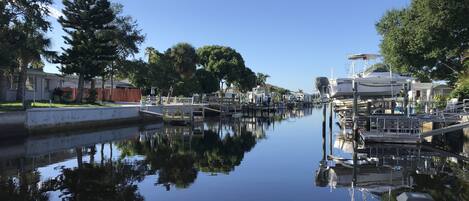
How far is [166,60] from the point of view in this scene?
64.4 m

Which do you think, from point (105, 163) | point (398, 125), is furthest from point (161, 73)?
point (105, 163)

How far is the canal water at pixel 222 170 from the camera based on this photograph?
1459cm

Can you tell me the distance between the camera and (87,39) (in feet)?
152

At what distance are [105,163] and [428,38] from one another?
2654 centimetres

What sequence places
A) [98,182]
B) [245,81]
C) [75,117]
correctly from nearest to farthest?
[98,182], [75,117], [245,81]

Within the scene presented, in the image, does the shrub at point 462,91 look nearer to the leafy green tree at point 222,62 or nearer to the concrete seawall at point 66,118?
the concrete seawall at point 66,118

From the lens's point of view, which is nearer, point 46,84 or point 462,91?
point 462,91

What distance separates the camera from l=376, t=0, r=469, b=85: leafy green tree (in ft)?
113

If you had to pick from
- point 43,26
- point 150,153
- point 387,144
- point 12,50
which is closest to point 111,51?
point 43,26

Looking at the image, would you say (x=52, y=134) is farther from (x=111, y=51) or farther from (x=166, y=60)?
(x=166, y=60)

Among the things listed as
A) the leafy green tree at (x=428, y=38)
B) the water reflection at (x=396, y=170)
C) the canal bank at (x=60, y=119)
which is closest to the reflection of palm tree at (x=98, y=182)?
the water reflection at (x=396, y=170)

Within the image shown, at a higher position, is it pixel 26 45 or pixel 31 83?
pixel 26 45

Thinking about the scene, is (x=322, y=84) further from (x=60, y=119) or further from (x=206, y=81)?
(x=206, y=81)

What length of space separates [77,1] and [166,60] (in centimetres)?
1951
